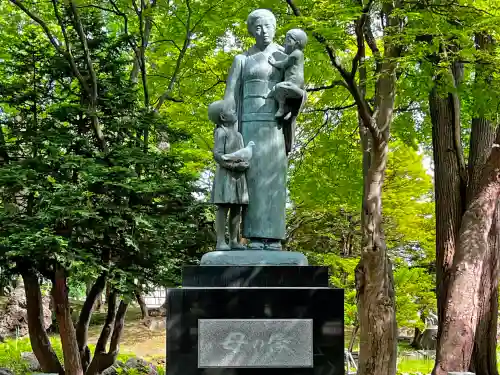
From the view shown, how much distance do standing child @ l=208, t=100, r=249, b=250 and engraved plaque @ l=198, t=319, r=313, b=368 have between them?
2.54ft

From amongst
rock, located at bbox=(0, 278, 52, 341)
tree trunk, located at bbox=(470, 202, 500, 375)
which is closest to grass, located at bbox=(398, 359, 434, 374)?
tree trunk, located at bbox=(470, 202, 500, 375)

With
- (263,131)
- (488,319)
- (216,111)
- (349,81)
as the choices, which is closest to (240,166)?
(263,131)

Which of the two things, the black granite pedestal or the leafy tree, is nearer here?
the black granite pedestal

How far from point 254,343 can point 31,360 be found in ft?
32.8

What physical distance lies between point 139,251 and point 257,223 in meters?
3.87

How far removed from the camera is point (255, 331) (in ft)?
15.0

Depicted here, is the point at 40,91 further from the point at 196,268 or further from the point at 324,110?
the point at 196,268

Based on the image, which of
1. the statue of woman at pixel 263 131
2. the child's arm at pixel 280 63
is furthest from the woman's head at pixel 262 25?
the child's arm at pixel 280 63

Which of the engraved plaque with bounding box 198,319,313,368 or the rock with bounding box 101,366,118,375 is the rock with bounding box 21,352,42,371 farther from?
the engraved plaque with bounding box 198,319,313,368

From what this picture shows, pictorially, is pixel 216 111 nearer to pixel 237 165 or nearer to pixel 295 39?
pixel 237 165

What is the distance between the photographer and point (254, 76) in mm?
5367

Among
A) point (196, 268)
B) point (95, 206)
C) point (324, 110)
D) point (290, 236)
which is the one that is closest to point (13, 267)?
point (95, 206)

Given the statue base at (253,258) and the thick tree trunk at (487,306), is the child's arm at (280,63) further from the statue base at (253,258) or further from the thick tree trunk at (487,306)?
the thick tree trunk at (487,306)

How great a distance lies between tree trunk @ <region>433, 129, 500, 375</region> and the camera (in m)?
8.04
